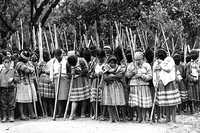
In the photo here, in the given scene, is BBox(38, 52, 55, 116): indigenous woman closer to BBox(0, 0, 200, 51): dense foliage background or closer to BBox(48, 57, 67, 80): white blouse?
BBox(48, 57, 67, 80): white blouse

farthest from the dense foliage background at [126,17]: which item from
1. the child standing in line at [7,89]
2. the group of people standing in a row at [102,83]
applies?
the child standing in line at [7,89]

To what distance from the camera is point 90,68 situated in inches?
352

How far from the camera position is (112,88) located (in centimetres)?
827

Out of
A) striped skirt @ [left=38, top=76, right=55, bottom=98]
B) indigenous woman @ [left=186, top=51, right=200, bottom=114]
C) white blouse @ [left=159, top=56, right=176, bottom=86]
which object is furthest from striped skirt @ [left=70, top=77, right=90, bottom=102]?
indigenous woman @ [left=186, top=51, right=200, bottom=114]

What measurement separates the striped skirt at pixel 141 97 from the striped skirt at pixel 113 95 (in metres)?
0.23

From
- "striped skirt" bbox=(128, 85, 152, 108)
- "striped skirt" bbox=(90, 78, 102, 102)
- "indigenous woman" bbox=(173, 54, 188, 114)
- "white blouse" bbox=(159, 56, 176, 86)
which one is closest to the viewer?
"white blouse" bbox=(159, 56, 176, 86)

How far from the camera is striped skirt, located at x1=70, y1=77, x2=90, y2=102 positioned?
880cm

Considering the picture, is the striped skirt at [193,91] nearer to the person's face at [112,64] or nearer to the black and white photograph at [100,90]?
the black and white photograph at [100,90]

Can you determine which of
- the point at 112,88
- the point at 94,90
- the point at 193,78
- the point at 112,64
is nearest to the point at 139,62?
the point at 112,64

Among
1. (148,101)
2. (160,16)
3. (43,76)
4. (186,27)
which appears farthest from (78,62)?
(186,27)

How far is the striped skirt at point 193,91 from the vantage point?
386 inches

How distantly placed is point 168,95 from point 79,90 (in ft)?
7.26

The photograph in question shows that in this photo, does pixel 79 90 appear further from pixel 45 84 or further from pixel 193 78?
pixel 193 78

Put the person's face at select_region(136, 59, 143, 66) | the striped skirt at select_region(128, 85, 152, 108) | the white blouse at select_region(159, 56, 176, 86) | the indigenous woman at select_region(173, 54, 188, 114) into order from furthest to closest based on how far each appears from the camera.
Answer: the indigenous woman at select_region(173, 54, 188, 114) < the person's face at select_region(136, 59, 143, 66) < the striped skirt at select_region(128, 85, 152, 108) < the white blouse at select_region(159, 56, 176, 86)
